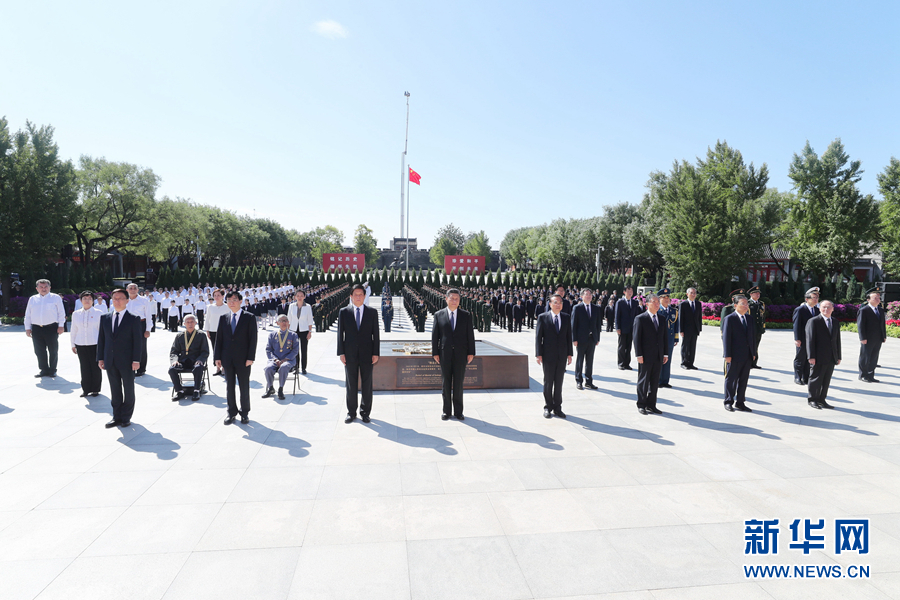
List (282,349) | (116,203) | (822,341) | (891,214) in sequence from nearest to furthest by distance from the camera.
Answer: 1. (822,341)
2. (282,349)
3. (891,214)
4. (116,203)

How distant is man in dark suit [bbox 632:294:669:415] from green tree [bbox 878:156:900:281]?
1206 inches

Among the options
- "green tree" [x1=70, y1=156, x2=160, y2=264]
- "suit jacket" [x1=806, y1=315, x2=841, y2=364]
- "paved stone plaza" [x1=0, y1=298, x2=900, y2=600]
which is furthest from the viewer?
"green tree" [x1=70, y1=156, x2=160, y2=264]

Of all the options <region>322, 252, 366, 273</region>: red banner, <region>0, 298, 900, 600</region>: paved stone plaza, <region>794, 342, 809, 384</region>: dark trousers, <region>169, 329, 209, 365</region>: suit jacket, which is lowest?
<region>0, 298, 900, 600</region>: paved stone plaza

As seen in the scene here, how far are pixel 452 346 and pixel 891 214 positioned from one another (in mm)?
33976

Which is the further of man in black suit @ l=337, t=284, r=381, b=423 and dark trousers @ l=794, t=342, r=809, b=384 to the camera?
dark trousers @ l=794, t=342, r=809, b=384

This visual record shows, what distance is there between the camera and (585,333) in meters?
8.52

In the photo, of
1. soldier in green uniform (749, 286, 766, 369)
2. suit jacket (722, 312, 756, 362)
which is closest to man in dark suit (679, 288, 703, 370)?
soldier in green uniform (749, 286, 766, 369)

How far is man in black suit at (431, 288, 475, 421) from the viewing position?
668 cm

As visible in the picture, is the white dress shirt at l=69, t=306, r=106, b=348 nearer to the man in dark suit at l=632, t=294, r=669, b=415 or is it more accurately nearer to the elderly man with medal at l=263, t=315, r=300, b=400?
the elderly man with medal at l=263, t=315, r=300, b=400

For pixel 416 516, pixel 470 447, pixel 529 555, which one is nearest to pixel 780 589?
pixel 529 555

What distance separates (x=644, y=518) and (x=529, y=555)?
1.18 m

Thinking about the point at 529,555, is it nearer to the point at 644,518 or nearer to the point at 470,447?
the point at 644,518

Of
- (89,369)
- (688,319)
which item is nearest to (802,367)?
(688,319)

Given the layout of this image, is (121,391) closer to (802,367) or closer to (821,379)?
(821,379)
